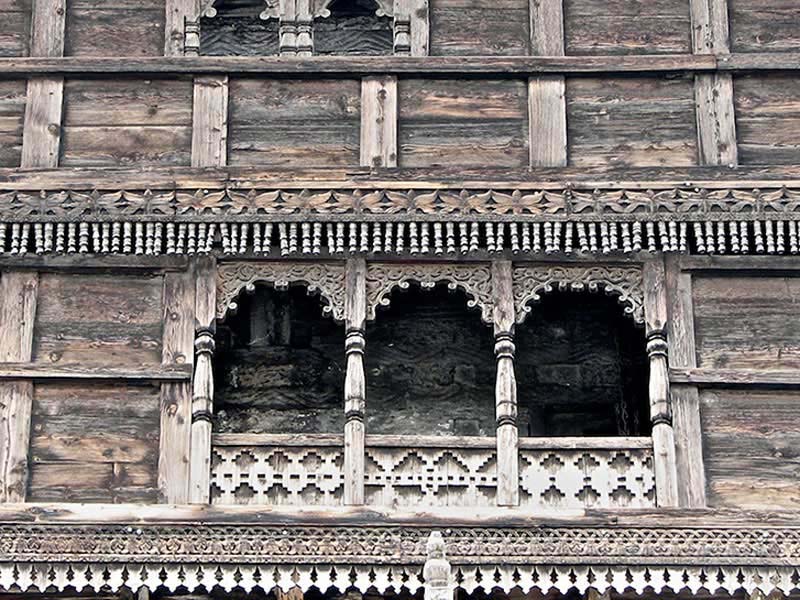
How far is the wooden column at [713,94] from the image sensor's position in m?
16.8

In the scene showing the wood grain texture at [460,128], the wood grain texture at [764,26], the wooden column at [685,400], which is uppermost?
the wood grain texture at [764,26]

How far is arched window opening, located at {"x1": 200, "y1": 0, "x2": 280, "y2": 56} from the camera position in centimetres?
1902

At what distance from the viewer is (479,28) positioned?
1725cm

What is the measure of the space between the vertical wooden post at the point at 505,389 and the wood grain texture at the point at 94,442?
241cm

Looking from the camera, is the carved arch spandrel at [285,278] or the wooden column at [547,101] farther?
the wooden column at [547,101]

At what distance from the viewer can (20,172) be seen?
16734 mm

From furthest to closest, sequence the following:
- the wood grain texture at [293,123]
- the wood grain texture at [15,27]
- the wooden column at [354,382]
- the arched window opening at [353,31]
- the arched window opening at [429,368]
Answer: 1. the arched window opening at [353,31]
2. the arched window opening at [429,368]
3. the wood grain texture at [15,27]
4. the wood grain texture at [293,123]
5. the wooden column at [354,382]

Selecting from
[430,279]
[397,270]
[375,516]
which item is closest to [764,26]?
[430,279]

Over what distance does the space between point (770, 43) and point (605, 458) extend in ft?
11.3

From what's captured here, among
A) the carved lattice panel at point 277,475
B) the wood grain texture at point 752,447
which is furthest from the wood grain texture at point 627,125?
the carved lattice panel at point 277,475

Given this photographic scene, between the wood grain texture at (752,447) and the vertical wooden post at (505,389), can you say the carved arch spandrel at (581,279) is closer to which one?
the vertical wooden post at (505,389)

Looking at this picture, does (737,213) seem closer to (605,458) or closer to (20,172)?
(605,458)

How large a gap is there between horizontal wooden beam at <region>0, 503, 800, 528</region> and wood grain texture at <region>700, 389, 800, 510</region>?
0.15 meters

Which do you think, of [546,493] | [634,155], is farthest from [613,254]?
[546,493]
